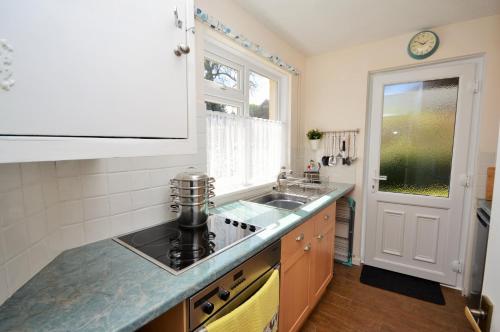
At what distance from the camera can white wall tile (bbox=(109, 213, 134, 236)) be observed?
109cm

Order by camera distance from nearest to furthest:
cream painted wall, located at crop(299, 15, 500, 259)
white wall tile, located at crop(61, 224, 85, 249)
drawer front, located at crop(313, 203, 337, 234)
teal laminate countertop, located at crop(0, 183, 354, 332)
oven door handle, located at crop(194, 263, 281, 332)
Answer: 1. teal laminate countertop, located at crop(0, 183, 354, 332)
2. oven door handle, located at crop(194, 263, 281, 332)
3. white wall tile, located at crop(61, 224, 85, 249)
4. drawer front, located at crop(313, 203, 337, 234)
5. cream painted wall, located at crop(299, 15, 500, 259)

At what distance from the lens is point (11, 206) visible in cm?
69

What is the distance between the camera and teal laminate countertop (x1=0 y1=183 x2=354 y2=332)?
0.57m

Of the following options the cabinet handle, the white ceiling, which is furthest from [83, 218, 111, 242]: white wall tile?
the white ceiling

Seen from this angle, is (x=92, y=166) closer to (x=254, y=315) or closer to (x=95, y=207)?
(x=95, y=207)

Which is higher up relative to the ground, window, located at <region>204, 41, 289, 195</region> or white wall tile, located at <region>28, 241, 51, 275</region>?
window, located at <region>204, 41, 289, 195</region>

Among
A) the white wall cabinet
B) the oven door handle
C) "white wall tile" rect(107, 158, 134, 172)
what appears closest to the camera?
the white wall cabinet

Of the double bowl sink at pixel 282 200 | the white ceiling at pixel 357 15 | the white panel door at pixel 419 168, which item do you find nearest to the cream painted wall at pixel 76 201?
the white ceiling at pixel 357 15

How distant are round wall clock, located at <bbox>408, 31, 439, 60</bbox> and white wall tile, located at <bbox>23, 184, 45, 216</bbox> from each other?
286cm

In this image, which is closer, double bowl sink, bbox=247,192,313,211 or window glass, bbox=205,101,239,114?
window glass, bbox=205,101,239,114

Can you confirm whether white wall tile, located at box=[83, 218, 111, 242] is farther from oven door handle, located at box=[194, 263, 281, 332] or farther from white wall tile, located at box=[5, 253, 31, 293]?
oven door handle, located at box=[194, 263, 281, 332]

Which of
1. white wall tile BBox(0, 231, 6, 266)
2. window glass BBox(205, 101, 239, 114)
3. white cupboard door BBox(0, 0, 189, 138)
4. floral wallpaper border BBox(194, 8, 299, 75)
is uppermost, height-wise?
floral wallpaper border BBox(194, 8, 299, 75)

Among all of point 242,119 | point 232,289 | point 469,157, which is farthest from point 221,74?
point 469,157

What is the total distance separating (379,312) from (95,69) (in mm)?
2363
